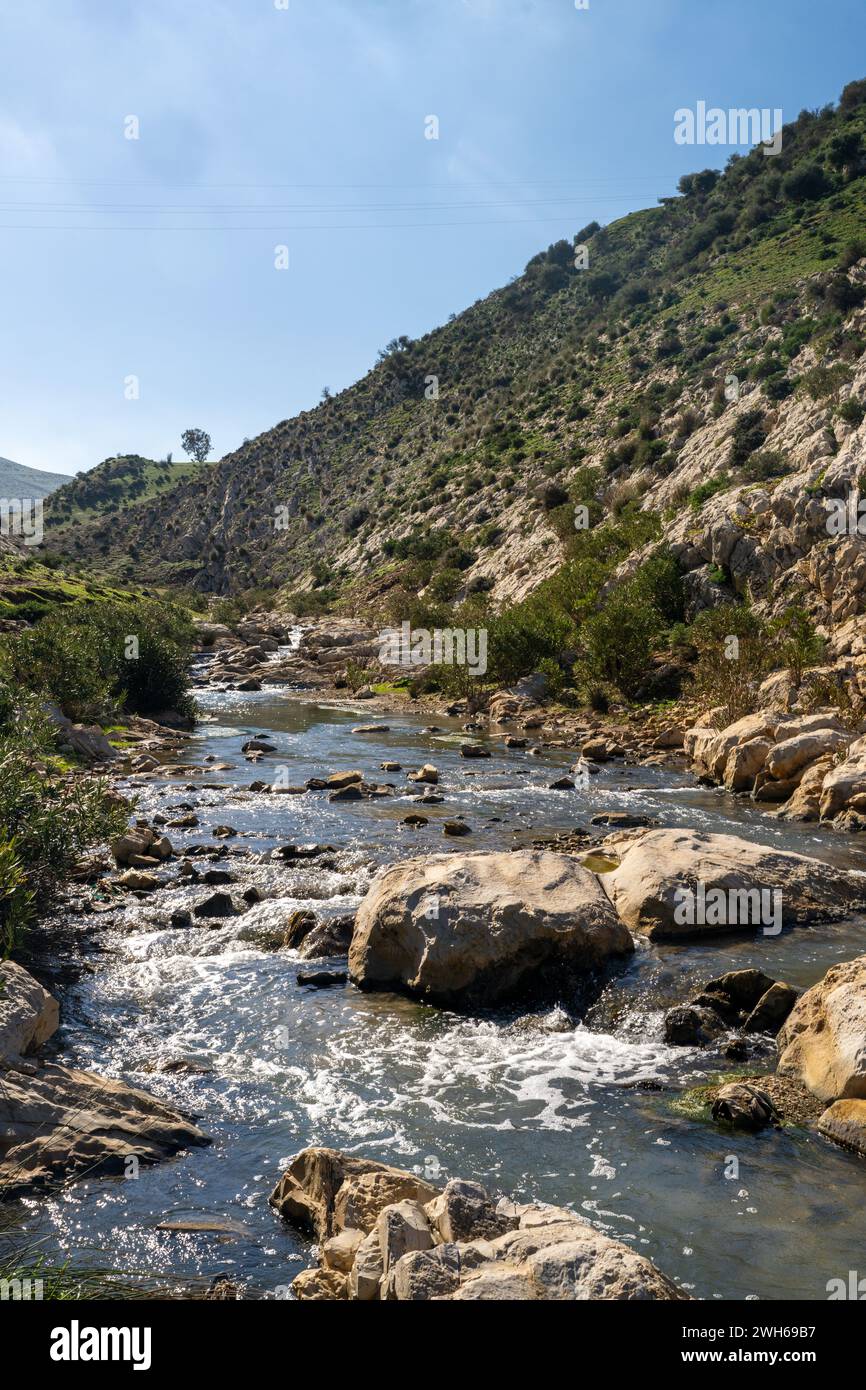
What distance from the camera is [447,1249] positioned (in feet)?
18.8

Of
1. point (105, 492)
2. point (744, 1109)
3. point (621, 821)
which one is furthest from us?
point (105, 492)

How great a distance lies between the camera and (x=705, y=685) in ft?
111

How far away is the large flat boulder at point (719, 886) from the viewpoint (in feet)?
46.1

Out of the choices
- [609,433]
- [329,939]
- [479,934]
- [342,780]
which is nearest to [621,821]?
[342,780]

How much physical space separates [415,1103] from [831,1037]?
4.54 meters

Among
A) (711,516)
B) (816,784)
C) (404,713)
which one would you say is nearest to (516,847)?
(816,784)

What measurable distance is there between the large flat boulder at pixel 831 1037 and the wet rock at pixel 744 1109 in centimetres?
64

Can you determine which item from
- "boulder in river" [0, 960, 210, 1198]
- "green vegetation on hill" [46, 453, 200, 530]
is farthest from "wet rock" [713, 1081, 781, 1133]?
"green vegetation on hill" [46, 453, 200, 530]

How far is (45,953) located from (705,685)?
26.3m

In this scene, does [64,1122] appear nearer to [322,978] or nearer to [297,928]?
[322,978]

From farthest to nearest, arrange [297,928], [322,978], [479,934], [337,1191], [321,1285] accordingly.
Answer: [297,928], [322,978], [479,934], [337,1191], [321,1285]

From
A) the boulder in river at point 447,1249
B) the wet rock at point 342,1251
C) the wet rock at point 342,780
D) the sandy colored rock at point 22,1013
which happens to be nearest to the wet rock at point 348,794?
the wet rock at point 342,780
